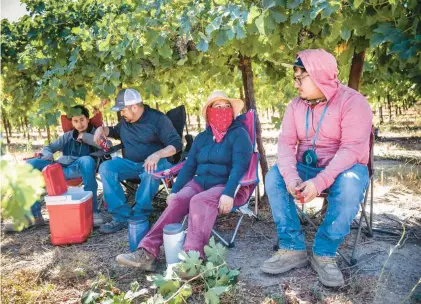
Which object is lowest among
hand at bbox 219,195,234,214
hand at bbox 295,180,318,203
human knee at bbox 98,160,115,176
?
hand at bbox 219,195,234,214

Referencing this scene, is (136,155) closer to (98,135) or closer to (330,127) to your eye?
(98,135)

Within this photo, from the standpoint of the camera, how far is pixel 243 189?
3291 mm

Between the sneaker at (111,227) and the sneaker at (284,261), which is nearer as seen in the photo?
the sneaker at (284,261)

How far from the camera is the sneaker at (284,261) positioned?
2729 millimetres

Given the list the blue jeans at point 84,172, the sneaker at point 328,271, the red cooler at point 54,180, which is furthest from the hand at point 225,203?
the blue jeans at point 84,172

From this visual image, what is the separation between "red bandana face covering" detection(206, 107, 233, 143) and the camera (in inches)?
134

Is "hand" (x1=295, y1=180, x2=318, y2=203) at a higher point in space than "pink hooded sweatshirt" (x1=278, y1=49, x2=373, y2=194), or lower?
lower

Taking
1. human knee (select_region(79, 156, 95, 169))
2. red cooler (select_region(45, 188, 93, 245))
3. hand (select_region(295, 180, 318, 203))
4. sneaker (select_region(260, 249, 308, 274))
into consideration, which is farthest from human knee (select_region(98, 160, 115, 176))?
hand (select_region(295, 180, 318, 203))

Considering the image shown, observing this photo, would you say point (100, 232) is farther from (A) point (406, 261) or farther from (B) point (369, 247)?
(A) point (406, 261)

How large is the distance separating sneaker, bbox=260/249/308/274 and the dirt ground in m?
0.05

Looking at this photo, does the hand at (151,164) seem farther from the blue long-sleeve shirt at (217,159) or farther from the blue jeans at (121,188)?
the blue long-sleeve shirt at (217,159)

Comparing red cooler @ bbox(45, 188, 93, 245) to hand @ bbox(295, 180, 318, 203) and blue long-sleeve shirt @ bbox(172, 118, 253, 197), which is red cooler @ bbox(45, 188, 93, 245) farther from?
hand @ bbox(295, 180, 318, 203)

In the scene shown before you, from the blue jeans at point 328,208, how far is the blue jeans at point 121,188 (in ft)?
4.68

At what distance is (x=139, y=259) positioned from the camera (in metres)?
2.86
